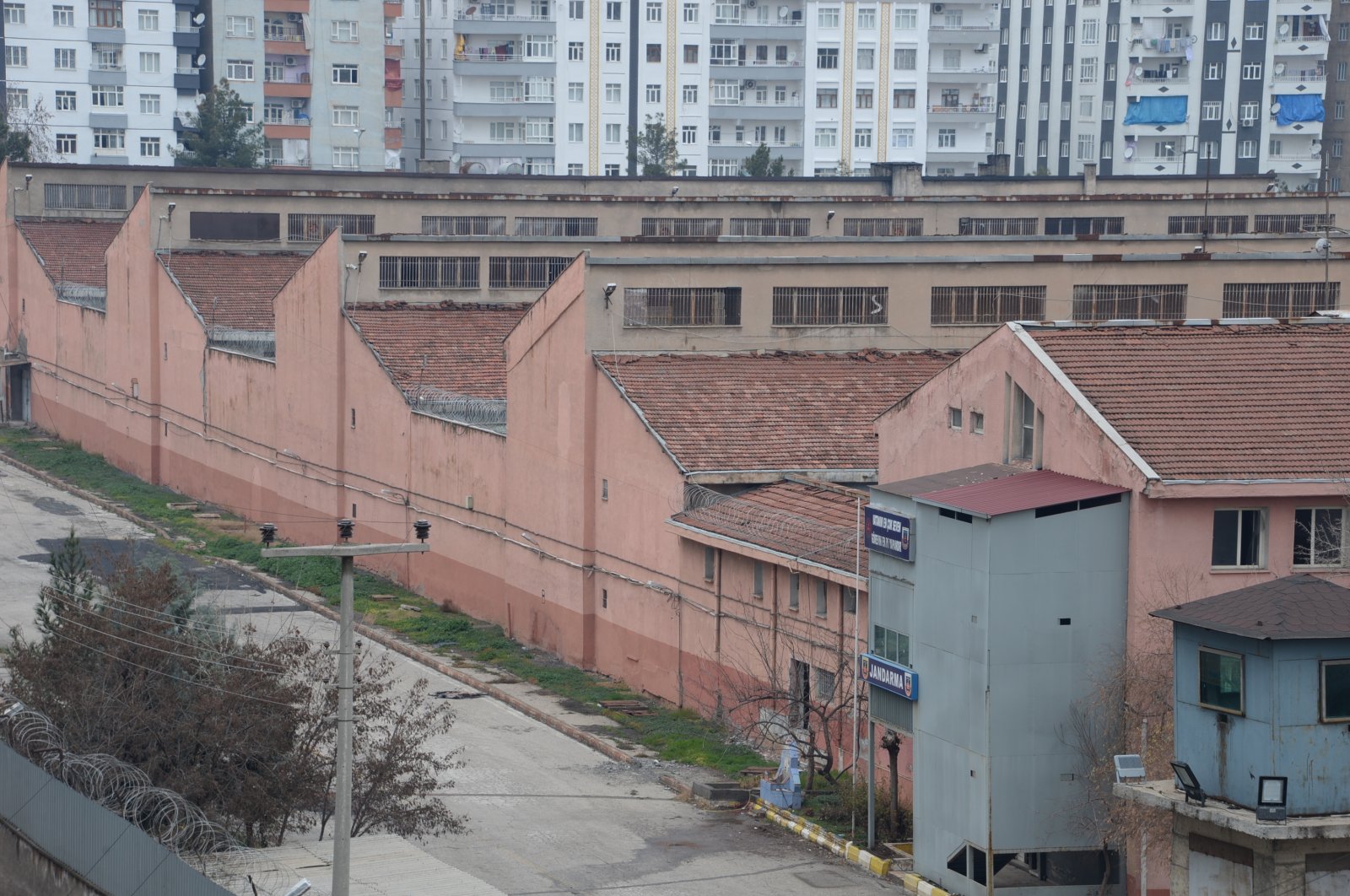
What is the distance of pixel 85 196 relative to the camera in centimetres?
8038

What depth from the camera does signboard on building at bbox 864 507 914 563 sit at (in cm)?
3161

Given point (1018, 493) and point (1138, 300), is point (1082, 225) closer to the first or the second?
point (1138, 300)

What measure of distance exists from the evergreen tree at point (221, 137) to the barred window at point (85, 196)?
72.3ft

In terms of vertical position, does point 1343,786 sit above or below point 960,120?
below

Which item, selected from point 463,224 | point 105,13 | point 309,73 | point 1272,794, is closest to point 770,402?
point 1272,794

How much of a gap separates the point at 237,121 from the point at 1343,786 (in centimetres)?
8520

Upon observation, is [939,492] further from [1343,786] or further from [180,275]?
[180,275]

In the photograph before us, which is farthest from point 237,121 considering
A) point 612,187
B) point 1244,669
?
point 1244,669

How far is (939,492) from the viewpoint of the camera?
31.0 metres

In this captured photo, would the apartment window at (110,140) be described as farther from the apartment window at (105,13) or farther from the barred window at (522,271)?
the barred window at (522,271)

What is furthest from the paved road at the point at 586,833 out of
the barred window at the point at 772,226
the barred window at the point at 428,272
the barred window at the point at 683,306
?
the barred window at the point at 772,226

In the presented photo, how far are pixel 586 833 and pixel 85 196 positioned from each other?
53.0m

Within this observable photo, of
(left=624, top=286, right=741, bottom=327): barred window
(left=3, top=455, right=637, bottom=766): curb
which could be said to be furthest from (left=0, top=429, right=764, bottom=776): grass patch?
(left=624, top=286, right=741, bottom=327): barred window

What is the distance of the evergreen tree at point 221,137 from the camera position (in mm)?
102688
